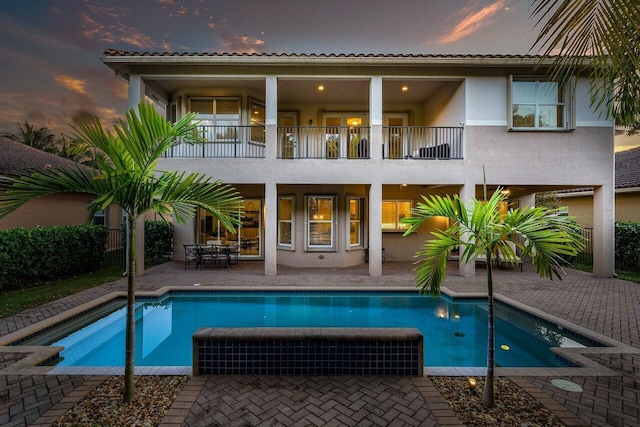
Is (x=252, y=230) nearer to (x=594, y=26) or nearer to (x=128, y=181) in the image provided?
(x=128, y=181)

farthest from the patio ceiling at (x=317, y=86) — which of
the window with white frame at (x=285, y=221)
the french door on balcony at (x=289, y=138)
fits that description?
the window with white frame at (x=285, y=221)

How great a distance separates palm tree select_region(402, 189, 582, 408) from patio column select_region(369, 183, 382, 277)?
6339 millimetres

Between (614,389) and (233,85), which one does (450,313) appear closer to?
(614,389)

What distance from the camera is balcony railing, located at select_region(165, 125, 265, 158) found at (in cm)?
1104

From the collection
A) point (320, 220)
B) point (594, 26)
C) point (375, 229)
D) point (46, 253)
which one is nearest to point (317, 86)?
point (320, 220)

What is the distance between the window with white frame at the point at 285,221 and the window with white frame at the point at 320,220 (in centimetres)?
74

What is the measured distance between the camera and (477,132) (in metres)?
9.74

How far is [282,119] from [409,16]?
8.02 meters

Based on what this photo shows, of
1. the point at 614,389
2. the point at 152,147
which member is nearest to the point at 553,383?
the point at 614,389

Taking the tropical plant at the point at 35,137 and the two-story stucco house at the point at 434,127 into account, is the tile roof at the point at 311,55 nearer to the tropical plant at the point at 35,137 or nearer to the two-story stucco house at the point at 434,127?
the two-story stucco house at the point at 434,127

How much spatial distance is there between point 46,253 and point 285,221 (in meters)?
7.64

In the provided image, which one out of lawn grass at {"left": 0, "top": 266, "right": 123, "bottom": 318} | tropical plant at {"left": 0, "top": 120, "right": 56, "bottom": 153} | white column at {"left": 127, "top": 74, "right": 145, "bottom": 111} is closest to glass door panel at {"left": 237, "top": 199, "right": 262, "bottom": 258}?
lawn grass at {"left": 0, "top": 266, "right": 123, "bottom": 318}

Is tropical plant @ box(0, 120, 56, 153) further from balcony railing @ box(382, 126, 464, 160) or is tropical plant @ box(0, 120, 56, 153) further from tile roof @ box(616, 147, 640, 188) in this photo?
tile roof @ box(616, 147, 640, 188)

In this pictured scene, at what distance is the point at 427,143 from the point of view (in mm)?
12023
